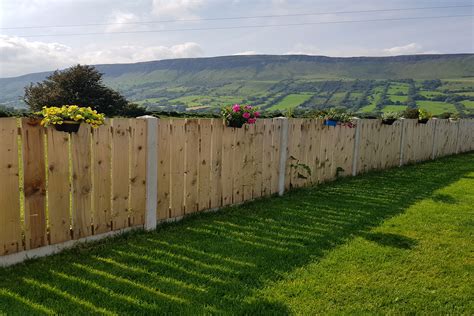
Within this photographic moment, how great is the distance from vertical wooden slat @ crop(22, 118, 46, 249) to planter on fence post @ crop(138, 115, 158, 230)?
1.27 m

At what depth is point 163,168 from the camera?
502 cm

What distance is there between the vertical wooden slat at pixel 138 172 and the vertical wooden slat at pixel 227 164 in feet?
4.77

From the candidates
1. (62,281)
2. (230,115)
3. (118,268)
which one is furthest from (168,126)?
(62,281)

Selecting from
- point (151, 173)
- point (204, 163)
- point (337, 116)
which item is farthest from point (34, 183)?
point (337, 116)

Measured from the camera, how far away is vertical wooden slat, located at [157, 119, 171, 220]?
16.3 feet

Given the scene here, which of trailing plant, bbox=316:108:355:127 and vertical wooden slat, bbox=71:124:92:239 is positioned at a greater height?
trailing plant, bbox=316:108:355:127

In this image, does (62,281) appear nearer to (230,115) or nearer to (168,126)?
(168,126)

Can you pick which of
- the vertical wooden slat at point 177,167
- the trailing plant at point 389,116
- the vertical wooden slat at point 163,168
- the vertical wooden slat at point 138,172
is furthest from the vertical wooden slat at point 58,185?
the trailing plant at point 389,116

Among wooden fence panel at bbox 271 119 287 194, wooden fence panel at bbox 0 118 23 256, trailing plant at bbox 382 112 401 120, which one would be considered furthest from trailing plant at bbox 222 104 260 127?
trailing plant at bbox 382 112 401 120

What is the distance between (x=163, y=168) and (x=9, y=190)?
72.5 inches

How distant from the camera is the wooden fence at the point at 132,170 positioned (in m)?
3.71

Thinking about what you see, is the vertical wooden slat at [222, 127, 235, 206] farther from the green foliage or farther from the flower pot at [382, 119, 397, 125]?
the green foliage

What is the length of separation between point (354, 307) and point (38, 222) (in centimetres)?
311

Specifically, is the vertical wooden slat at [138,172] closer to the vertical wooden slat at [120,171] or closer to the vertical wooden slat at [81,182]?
the vertical wooden slat at [120,171]
